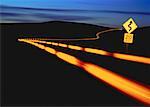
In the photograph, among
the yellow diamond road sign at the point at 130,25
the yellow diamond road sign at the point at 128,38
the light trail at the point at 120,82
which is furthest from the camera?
the yellow diamond road sign at the point at 128,38

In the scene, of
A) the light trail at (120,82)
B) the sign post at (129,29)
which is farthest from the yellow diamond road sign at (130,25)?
the light trail at (120,82)

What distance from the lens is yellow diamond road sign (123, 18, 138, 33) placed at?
8.35m

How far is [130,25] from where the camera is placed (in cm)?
841

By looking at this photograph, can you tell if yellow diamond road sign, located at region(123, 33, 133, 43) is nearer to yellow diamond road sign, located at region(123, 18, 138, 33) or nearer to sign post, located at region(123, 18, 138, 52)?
sign post, located at region(123, 18, 138, 52)

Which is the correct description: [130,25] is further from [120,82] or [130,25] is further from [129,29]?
[120,82]

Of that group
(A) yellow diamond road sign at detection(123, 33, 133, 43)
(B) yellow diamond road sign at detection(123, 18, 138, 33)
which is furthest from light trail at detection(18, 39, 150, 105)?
(B) yellow diamond road sign at detection(123, 18, 138, 33)

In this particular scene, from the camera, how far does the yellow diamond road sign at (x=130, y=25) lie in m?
8.35

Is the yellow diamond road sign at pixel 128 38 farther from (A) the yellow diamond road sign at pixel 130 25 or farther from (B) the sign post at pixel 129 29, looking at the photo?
(A) the yellow diamond road sign at pixel 130 25

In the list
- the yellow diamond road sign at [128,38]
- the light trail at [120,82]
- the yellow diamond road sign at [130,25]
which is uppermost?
the yellow diamond road sign at [130,25]

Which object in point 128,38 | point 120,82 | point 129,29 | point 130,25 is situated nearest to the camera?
point 129,29

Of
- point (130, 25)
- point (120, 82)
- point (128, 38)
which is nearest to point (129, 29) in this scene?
point (130, 25)

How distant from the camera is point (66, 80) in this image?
332 inches

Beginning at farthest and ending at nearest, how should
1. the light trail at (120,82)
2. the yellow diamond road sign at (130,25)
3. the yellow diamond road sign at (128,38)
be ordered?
the yellow diamond road sign at (128,38) < the yellow diamond road sign at (130,25) < the light trail at (120,82)

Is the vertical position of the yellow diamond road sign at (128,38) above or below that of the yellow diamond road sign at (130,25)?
below
